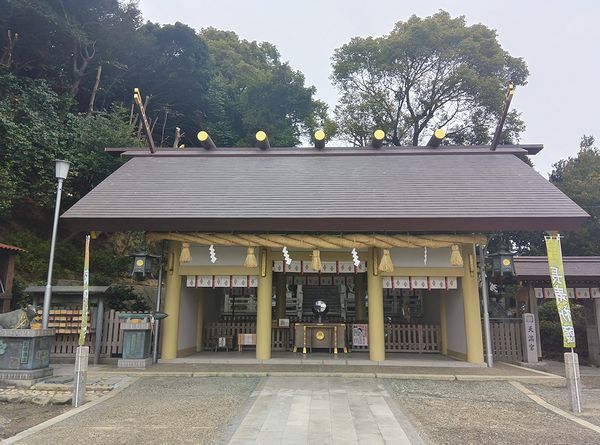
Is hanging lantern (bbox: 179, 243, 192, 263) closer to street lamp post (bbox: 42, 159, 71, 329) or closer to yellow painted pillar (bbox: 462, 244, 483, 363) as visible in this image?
street lamp post (bbox: 42, 159, 71, 329)

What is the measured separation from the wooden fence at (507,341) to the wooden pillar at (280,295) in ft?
20.5

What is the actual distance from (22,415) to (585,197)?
25036mm

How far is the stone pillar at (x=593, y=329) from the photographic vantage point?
10914 mm

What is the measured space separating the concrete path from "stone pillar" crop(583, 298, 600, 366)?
7.75 m

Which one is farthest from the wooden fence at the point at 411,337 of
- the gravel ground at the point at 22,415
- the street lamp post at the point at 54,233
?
the street lamp post at the point at 54,233

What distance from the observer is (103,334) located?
9.70m

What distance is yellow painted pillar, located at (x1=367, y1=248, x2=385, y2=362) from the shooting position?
30.7ft

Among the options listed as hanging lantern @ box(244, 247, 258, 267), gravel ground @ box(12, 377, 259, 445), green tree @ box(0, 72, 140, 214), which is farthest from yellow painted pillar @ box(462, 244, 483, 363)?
green tree @ box(0, 72, 140, 214)

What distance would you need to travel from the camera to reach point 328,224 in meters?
8.64

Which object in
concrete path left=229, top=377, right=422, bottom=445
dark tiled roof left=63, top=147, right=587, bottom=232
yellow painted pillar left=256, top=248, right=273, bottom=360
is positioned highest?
dark tiled roof left=63, top=147, right=587, bottom=232

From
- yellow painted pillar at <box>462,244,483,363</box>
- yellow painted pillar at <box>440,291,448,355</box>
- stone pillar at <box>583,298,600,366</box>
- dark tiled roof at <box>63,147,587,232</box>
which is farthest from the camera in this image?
yellow painted pillar at <box>440,291,448,355</box>

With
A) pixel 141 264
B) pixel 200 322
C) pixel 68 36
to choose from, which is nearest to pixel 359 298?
pixel 200 322

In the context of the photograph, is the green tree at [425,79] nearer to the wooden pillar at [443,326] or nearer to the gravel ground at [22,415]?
the wooden pillar at [443,326]

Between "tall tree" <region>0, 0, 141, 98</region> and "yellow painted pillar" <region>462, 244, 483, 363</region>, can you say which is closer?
"yellow painted pillar" <region>462, 244, 483, 363</region>
